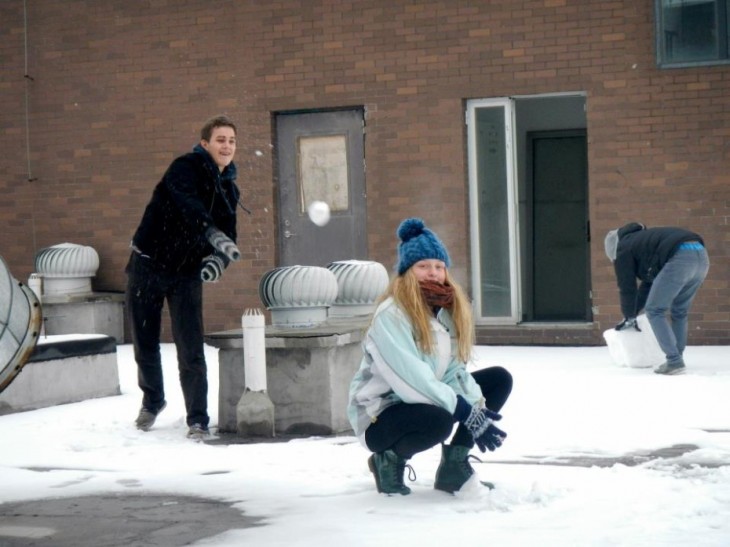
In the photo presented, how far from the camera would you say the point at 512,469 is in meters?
6.59

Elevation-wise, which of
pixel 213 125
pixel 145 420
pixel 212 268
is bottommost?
pixel 145 420

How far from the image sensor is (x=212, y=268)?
7875 mm

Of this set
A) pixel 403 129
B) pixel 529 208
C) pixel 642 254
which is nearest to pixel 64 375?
pixel 642 254

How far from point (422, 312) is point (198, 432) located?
8.84 feet

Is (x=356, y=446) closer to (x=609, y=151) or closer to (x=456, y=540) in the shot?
(x=456, y=540)

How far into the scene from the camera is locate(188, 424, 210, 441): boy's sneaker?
798 centimetres

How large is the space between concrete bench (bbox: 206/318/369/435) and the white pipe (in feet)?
0.72

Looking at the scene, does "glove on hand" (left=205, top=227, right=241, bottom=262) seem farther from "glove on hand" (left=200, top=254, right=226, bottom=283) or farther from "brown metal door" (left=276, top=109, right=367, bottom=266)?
"brown metal door" (left=276, top=109, right=367, bottom=266)

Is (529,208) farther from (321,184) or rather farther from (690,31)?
(690,31)

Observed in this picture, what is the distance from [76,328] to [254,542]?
10553 millimetres

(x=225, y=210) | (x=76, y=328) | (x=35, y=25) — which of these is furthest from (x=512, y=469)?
(x=35, y=25)

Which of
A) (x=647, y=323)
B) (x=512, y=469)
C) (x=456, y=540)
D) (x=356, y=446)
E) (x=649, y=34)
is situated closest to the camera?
(x=456, y=540)

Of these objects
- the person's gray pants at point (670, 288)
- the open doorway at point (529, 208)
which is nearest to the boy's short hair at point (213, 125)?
the person's gray pants at point (670, 288)

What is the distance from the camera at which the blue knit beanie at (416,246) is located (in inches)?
233
